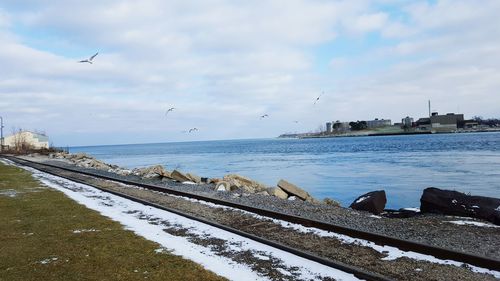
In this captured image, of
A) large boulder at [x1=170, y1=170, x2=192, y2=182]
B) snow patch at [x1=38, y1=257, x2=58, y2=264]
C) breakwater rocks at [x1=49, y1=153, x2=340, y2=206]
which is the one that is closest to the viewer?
snow patch at [x1=38, y1=257, x2=58, y2=264]

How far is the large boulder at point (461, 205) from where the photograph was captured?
417 inches

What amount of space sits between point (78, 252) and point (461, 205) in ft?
31.8

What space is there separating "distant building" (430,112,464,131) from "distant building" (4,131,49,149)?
148m

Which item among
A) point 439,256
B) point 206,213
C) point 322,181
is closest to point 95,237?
point 206,213

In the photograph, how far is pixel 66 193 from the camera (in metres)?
16.9

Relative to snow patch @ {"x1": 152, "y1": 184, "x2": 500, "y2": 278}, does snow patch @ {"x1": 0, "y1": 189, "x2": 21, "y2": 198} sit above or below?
above

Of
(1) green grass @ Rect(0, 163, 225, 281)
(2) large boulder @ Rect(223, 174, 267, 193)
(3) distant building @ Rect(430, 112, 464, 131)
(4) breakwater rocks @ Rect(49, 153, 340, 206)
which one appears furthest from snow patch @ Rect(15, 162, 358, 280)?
(3) distant building @ Rect(430, 112, 464, 131)

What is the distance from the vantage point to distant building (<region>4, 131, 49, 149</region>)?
99.8 m

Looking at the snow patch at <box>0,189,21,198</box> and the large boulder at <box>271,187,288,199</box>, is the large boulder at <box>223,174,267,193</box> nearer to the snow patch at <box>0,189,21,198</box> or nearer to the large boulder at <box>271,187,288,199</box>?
the large boulder at <box>271,187,288,199</box>

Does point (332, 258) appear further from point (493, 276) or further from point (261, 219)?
point (261, 219)

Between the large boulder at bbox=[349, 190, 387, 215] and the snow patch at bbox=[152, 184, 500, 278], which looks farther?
the large boulder at bbox=[349, 190, 387, 215]

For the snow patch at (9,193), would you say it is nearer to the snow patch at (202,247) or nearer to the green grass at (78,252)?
the snow patch at (202,247)

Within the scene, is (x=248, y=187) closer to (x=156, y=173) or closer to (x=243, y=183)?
(x=243, y=183)

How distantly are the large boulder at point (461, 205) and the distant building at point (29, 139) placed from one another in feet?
328
